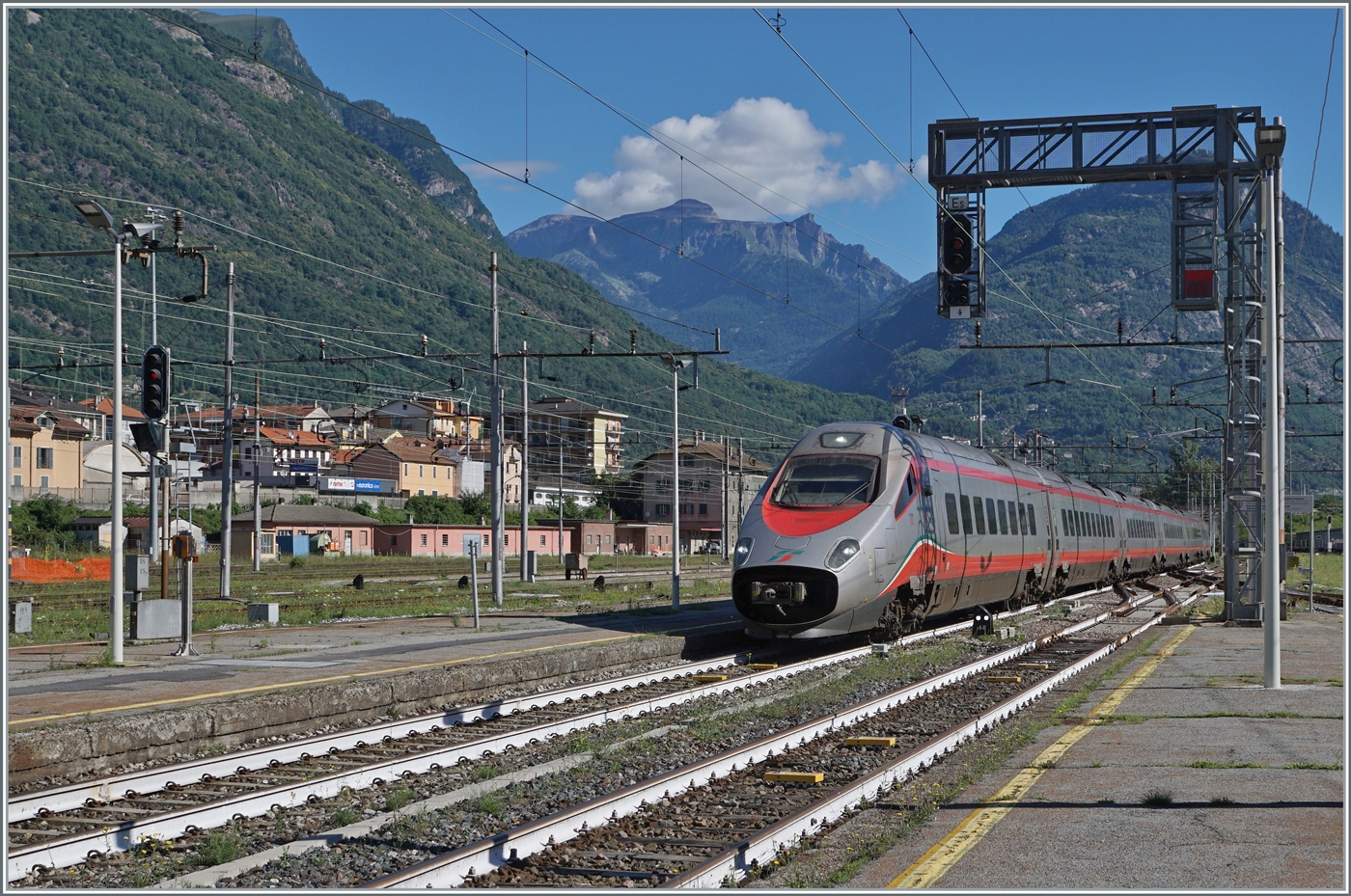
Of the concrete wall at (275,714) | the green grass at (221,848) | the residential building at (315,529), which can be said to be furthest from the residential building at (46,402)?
the green grass at (221,848)

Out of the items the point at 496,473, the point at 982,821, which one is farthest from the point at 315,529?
the point at 982,821

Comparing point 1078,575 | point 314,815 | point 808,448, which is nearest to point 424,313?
point 1078,575

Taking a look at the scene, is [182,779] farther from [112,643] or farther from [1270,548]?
[1270,548]

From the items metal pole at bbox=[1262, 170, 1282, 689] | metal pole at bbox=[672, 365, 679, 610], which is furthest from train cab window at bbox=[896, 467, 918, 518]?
metal pole at bbox=[672, 365, 679, 610]

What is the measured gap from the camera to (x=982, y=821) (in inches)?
340

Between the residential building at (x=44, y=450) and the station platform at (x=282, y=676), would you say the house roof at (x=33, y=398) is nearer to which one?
the residential building at (x=44, y=450)

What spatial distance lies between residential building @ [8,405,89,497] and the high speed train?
61882 millimetres

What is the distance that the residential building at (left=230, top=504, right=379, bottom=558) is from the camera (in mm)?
76575

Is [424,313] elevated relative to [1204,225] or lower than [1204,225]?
elevated

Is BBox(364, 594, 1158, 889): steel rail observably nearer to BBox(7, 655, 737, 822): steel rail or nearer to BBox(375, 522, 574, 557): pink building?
BBox(7, 655, 737, 822): steel rail

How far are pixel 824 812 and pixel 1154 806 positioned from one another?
2171 mm

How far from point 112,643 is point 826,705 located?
28.7 feet

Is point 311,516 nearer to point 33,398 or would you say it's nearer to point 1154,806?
point 33,398

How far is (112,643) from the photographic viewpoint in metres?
16.8
